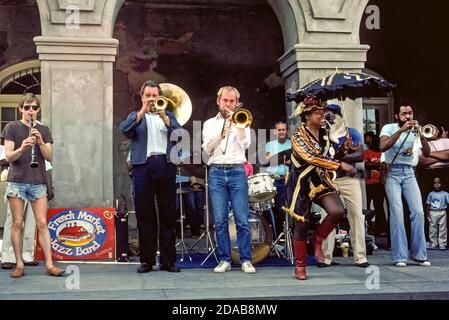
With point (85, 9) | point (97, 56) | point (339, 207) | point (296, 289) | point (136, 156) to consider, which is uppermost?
point (85, 9)

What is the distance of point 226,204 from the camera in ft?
25.6

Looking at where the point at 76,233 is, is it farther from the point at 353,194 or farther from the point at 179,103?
the point at 353,194

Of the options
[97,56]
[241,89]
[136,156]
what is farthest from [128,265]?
[241,89]

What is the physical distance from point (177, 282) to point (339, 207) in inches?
81.7

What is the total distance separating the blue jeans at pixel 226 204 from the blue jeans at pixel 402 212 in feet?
7.09

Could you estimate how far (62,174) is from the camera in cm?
934

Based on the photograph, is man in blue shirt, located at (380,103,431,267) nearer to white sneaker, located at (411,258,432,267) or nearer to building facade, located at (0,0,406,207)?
white sneaker, located at (411,258,432,267)

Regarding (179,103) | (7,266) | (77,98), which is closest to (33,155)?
(7,266)

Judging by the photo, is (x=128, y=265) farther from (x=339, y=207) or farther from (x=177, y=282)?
(x=339, y=207)

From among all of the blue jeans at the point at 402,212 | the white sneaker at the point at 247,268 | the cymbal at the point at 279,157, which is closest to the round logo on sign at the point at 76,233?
the white sneaker at the point at 247,268

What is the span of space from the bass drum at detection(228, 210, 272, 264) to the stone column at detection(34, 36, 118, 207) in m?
2.17

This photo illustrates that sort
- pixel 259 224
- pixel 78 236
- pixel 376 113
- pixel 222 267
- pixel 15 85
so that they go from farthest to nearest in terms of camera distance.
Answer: pixel 376 113
pixel 15 85
pixel 78 236
pixel 259 224
pixel 222 267

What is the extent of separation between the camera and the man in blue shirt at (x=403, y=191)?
8352mm

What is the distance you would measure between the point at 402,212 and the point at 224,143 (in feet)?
9.07
